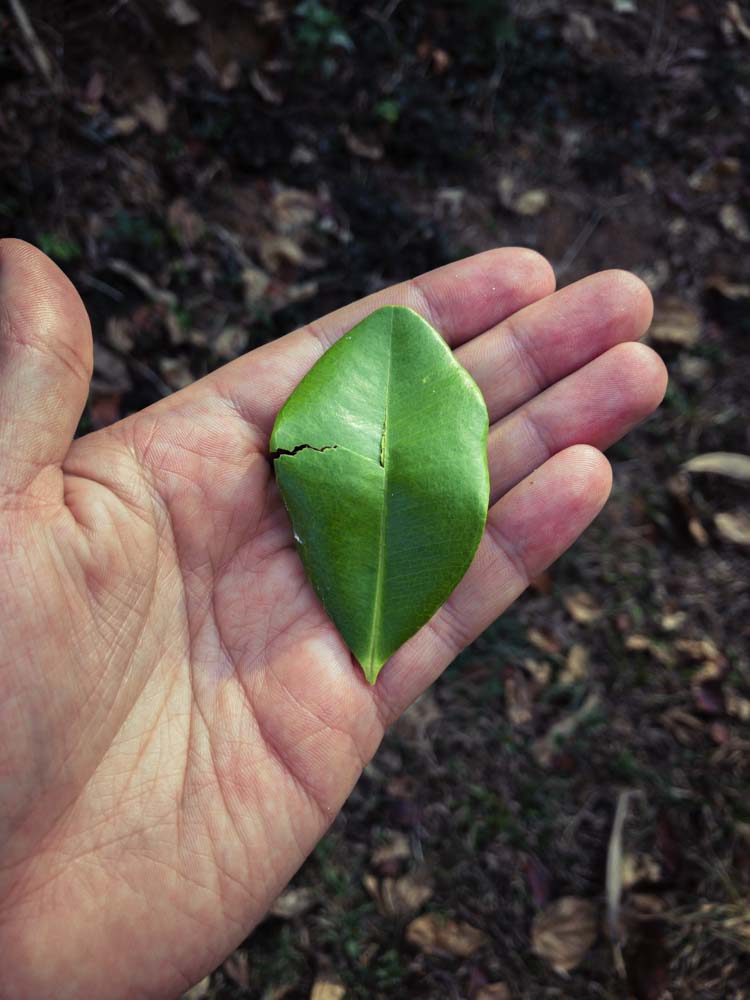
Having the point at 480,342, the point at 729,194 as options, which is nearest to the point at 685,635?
the point at 480,342

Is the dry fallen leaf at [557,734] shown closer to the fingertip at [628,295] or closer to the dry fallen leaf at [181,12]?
the fingertip at [628,295]

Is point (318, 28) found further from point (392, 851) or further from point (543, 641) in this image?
point (392, 851)

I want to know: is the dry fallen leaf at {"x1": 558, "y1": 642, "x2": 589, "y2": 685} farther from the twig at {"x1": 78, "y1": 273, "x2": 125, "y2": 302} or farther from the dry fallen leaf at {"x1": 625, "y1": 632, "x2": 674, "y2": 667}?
the twig at {"x1": 78, "y1": 273, "x2": 125, "y2": 302}

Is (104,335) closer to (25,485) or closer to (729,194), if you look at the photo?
(25,485)

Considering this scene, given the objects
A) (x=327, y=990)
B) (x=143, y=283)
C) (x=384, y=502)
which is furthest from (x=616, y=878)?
(x=143, y=283)

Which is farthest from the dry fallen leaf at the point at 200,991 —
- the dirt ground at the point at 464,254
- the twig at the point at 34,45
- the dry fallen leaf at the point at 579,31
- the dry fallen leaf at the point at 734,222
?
the dry fallen leaf at the point at 579,31
